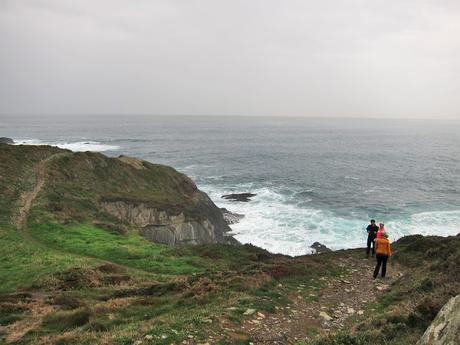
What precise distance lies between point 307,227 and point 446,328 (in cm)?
4654

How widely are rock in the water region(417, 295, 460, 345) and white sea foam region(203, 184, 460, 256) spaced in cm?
3744

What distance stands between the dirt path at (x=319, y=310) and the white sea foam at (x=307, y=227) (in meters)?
25.9

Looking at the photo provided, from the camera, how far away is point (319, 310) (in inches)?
581

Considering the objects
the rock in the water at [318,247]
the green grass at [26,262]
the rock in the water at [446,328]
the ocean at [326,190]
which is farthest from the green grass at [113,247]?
the rock in the water at [318,247]

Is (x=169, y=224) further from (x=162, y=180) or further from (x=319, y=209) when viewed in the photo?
(x=319, y=209)

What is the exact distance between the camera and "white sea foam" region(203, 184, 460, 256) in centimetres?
4738

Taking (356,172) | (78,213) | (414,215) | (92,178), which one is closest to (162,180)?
→ (92,178)

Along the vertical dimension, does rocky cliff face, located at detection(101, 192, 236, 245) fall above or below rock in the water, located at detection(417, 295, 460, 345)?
below

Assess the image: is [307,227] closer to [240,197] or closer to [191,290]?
[240,197]

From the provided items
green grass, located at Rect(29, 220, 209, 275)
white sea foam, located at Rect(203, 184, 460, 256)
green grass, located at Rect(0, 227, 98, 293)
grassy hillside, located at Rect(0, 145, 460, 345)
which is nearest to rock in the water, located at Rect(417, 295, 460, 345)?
grassy hillside, located at Rect(0, 145, 460, 345)

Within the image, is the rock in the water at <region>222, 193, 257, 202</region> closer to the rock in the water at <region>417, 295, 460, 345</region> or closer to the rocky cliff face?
the rocky cliff face

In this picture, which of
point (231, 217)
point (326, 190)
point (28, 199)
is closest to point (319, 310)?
point (28, 199)

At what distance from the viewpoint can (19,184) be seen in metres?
40.6

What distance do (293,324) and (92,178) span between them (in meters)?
39.6
